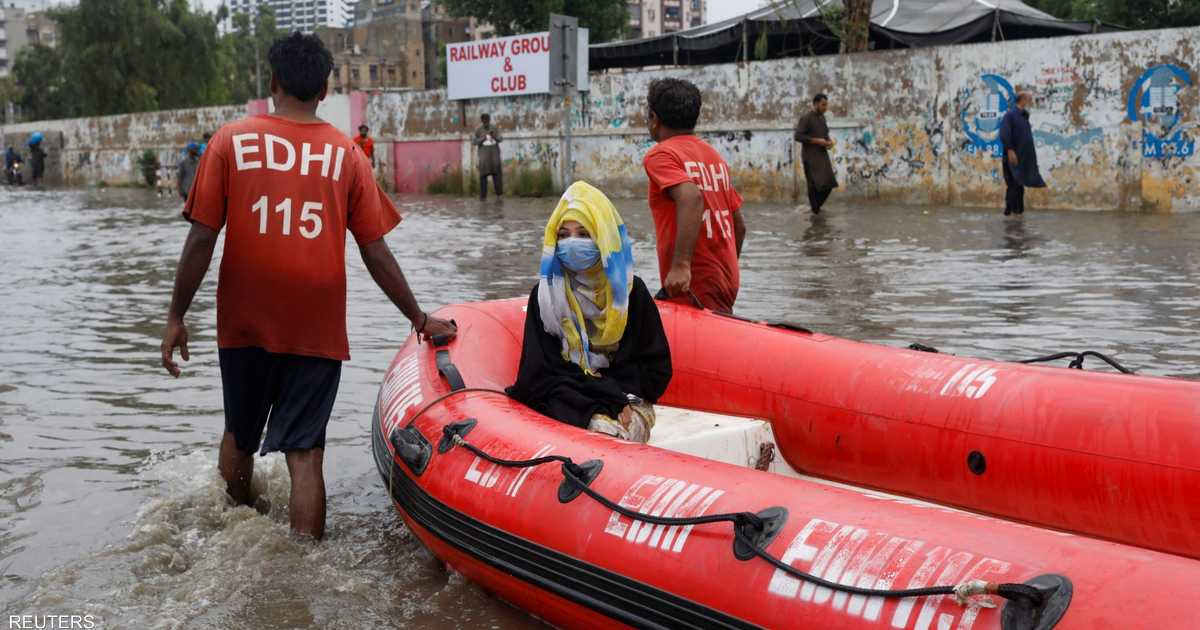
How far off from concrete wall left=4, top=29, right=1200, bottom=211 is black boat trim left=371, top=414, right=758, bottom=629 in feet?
43.0

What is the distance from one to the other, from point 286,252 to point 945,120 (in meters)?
15.1

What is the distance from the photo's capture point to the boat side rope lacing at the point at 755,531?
250 centimetres

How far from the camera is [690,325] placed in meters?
5.32

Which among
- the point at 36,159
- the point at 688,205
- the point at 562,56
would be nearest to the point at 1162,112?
the point at 562,56

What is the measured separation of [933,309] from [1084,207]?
8730 mm

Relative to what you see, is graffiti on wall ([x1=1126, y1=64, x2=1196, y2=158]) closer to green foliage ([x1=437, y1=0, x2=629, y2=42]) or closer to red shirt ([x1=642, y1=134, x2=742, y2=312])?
red shirt ([x1=642, y1=134, x2=742, y2=312])

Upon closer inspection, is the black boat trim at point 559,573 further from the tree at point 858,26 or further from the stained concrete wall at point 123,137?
the stained concrete wall at point 123,137

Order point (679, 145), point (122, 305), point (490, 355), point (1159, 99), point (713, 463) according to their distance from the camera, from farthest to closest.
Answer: point (1159, 99), point (122, 305), point (679, 145), point (490, 355), point (713, 463)

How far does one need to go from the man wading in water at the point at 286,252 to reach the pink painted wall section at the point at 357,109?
82.3 feet

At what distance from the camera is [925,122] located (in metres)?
17.9

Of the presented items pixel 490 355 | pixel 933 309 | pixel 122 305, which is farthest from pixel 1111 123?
pixel 490 355

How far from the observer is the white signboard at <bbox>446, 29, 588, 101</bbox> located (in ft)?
78.0

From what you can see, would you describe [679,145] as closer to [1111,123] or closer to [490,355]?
[490,355]

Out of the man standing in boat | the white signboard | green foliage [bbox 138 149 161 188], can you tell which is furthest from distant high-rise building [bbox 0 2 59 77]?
the man standing in boat
